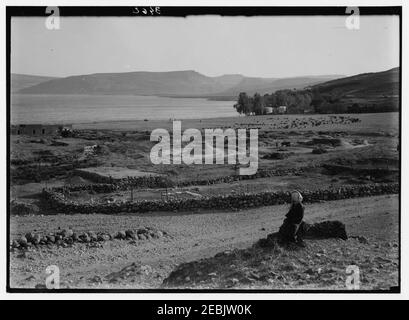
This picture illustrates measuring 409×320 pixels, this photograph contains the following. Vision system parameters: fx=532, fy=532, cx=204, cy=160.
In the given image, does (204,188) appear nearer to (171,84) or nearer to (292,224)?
(292,224)

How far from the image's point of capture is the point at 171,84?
18.7ft

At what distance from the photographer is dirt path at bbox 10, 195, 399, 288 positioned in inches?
214

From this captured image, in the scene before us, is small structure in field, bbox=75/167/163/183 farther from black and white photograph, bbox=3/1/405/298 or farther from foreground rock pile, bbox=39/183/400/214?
foreground rock pile, bbox=39/183/400/214

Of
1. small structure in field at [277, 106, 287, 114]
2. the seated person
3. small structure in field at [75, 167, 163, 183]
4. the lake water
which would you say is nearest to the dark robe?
the seated person

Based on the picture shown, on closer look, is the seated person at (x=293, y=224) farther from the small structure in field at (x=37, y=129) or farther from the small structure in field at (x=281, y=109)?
the small structure in field at (x=37, y=129)

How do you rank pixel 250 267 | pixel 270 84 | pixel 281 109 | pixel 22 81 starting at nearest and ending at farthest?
pixel 250 267 < pixel 22 81 < pixel 270 84 < pixel 281 109

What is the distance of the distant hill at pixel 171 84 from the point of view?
18.4 feet

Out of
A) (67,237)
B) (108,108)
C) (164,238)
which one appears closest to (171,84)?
(108,108)

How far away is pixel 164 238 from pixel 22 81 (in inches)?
86.8

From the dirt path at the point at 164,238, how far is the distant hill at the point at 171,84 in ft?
4.24

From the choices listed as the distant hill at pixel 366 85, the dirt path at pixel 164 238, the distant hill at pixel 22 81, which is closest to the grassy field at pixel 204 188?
the dirt path at pixel 164 238

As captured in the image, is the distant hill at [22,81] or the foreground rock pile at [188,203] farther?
the foreground rock pile at [188,203]
